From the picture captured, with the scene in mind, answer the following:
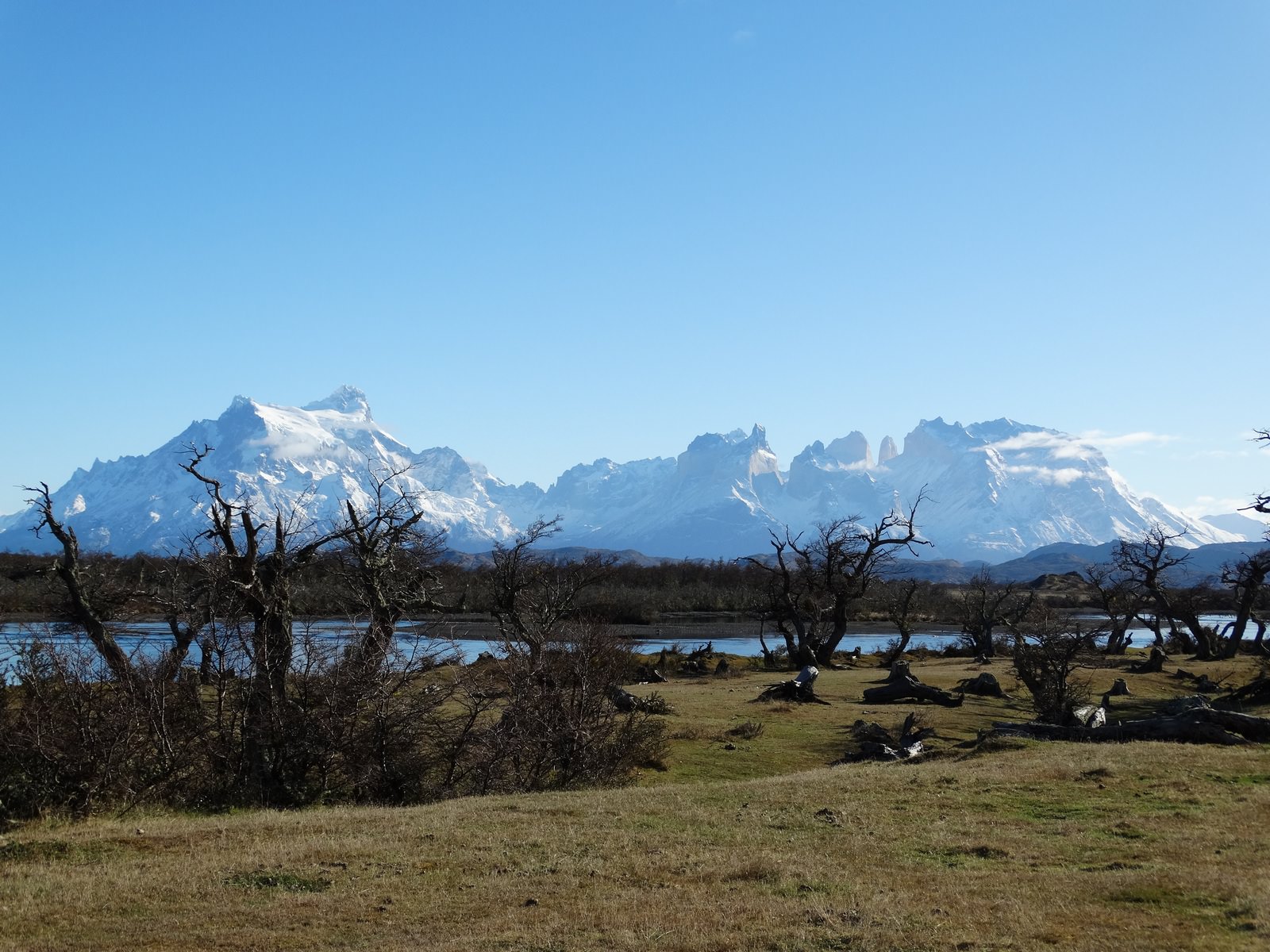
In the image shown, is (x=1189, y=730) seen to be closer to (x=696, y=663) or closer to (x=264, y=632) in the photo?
(x=264, y=632)

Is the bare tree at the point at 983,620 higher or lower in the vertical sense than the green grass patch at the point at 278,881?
lower

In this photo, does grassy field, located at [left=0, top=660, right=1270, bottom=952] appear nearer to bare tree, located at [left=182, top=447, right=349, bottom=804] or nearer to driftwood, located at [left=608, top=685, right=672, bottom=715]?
bare tree, located at [left=182, top=447, right=349, bottom=804]

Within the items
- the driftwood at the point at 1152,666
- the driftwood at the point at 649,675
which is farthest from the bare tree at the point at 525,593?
the driftwood at the point at 1152,666

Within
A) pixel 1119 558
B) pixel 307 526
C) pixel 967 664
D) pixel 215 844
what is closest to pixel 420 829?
pixel 215 844

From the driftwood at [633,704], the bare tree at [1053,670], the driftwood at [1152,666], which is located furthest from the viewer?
the driftwood at [1152,666]

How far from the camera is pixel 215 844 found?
1310 centimetres

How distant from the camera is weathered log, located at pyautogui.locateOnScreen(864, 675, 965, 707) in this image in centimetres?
3512

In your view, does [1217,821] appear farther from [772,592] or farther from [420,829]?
[772,592]

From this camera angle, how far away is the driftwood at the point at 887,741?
2341 centimetres

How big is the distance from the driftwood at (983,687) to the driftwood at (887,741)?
8.97 meters

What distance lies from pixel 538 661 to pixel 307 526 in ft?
23.6

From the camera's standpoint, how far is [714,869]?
1159cm

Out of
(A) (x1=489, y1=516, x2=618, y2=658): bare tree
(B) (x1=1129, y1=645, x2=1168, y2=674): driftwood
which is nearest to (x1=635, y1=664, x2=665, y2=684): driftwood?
(A) (x1=489, y1=516, x2=618, y2=658): bare tree

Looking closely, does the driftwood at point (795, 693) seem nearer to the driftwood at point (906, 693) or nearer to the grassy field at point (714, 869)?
the driftwood at point (906, 693)
